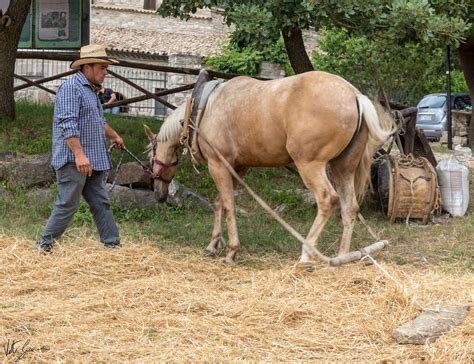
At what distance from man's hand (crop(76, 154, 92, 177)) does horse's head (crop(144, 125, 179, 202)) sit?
1.57m

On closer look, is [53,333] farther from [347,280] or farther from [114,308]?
[347,280]

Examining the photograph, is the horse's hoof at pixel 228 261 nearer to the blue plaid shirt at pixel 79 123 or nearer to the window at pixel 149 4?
the blue plaid shirt at pixel 79 123

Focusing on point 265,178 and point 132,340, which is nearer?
point 132,340

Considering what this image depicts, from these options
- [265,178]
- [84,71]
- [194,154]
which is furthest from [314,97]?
[265,178]

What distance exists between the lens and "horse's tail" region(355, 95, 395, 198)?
→ 23.5ft

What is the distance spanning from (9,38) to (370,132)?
6483mm

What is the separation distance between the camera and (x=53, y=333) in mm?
4891

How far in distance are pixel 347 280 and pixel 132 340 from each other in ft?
6.62

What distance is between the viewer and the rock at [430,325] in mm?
4832

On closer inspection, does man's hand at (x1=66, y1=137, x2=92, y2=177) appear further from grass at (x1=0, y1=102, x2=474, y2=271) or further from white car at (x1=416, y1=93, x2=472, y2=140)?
white car at (x1=416, y1=93, x2=472, y2=140)

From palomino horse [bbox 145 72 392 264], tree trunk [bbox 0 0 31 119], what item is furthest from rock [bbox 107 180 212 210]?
tree trunk [bbox 0 0 31 119]

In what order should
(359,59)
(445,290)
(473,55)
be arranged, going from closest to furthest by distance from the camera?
(445,290) → (473,55) → (359,59)

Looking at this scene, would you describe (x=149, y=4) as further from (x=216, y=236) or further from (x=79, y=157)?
(x=79, y=157)

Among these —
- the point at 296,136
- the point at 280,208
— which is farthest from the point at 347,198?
the point at 280,208
